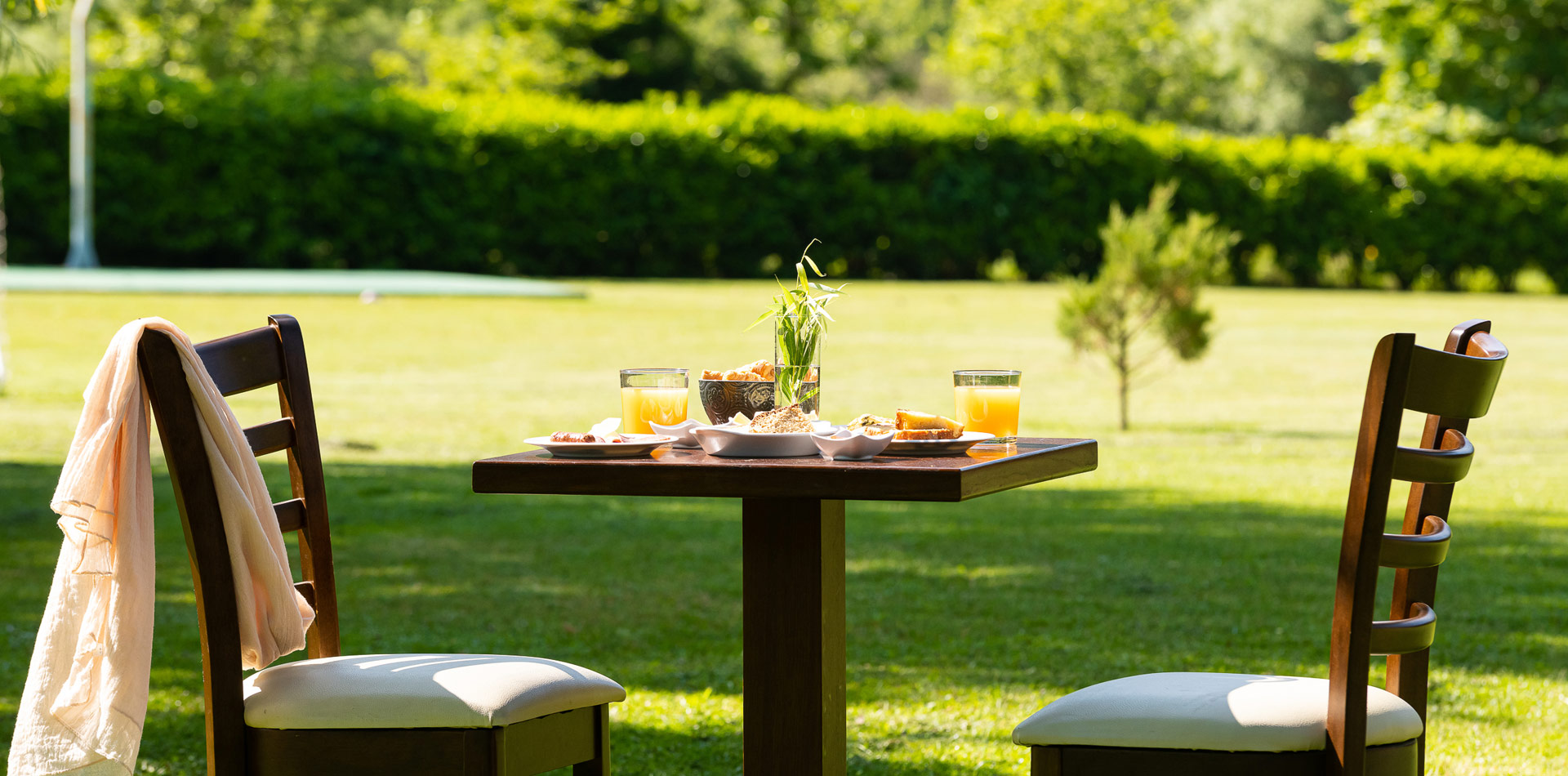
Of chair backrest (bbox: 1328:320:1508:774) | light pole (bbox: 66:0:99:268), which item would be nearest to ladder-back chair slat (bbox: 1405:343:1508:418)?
chair backrest (bbox: 1328:320:1508:774)

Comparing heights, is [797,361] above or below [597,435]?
above

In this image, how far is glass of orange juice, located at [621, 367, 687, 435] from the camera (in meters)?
2.91

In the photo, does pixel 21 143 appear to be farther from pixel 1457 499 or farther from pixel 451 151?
pixel 1457 499

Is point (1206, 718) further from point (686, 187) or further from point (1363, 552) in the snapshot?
point (686, 187)

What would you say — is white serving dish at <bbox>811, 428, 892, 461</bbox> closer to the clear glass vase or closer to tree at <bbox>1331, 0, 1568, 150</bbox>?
the clear glass vase

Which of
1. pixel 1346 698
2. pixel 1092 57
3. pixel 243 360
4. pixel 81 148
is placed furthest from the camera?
pixel 1092 57

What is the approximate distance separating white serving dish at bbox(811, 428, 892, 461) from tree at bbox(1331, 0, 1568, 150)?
31190 millimetres

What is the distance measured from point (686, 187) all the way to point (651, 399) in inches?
804

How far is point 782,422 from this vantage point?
2.65m

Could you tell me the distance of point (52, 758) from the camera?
2561mm

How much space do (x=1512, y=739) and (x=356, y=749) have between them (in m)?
3.12

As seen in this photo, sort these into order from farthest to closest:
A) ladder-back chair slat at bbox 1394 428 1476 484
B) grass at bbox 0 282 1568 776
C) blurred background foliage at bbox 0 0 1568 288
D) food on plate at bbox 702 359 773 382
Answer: blurred background foliage at bbox 0 0 1568 288, grass at bbox 0 282 1568 776, food on plate at bbox 702 359 773 382, ladder-back chair slat at bbox 1394 428 1476 484

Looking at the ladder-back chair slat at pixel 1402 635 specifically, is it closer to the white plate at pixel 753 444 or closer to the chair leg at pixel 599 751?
the white plate at pixel 753 444

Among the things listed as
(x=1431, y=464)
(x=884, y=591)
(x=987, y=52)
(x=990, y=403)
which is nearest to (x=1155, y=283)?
(x=884, y=591)
